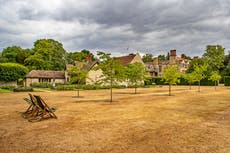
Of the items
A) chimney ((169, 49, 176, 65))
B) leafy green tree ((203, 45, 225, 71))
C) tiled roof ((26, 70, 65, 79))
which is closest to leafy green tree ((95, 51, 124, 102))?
tiled roof ((26, 70, 65, 79))

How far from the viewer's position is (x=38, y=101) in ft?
35.0

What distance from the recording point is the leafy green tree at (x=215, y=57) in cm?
6306

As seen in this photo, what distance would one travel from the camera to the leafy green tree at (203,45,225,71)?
63062 mm

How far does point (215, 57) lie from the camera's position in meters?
63.6

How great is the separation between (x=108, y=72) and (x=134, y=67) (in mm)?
12031

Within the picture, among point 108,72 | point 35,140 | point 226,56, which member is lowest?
point 35,140

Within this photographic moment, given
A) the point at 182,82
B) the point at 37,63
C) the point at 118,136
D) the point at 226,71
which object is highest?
the point at 37,63

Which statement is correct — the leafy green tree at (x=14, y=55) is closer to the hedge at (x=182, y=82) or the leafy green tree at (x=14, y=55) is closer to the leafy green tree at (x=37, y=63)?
the leafy green tree at (x=37, y=63)

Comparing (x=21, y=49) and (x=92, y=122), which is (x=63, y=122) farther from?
(x=21, y=49)

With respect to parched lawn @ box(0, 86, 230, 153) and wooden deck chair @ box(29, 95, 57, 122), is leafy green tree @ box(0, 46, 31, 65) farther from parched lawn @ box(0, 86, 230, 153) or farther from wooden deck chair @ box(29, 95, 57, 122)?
parched lawn @ box(0, 86, 230, 153)

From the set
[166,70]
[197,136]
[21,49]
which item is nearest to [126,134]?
[197,136]

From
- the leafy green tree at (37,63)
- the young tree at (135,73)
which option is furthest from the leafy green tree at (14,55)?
the young tree at (135,73)

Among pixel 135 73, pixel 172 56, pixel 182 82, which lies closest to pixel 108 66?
pixel 135 73

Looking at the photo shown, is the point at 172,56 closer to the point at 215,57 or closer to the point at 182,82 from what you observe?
the point at 215,57
